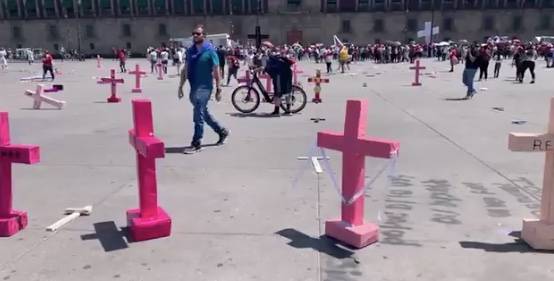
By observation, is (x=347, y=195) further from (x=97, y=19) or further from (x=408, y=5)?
(x=97, y=19)

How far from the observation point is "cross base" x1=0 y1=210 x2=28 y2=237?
183 inches

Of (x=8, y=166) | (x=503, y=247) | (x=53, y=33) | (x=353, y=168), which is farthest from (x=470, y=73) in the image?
(x=53, y=33)

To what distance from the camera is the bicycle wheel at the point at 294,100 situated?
1242 cm

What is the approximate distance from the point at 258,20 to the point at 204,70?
70787 mm

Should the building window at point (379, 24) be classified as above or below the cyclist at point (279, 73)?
above

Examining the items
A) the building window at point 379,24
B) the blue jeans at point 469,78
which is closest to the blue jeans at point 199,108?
the blue jeans at point 469,78

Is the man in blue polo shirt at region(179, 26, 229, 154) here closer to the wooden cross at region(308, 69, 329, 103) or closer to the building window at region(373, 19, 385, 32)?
the wooden cross at region(308, 69, 329, 103)

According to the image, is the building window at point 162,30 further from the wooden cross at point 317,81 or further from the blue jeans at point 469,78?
the blue jeans at point 469,78

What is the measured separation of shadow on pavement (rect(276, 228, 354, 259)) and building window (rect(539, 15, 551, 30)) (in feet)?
263

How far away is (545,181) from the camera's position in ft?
14.2

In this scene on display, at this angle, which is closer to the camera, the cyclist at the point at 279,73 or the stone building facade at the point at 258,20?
the cyclist at the point at 279,73

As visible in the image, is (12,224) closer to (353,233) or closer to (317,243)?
(317,243)

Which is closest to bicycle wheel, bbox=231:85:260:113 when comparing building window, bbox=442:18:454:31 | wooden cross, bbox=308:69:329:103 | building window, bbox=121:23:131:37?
wooden cross, bbox=308:69:329:103

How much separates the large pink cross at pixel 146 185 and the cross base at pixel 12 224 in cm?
105
